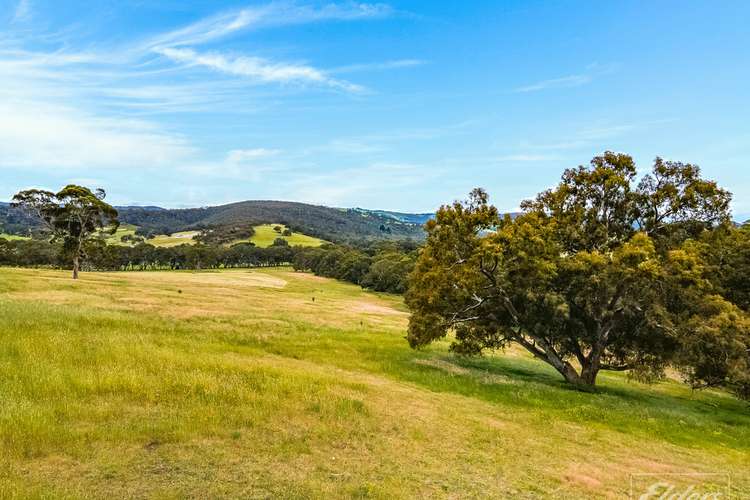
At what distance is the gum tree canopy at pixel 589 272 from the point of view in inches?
1049

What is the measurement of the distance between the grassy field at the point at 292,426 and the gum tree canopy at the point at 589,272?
143 inches

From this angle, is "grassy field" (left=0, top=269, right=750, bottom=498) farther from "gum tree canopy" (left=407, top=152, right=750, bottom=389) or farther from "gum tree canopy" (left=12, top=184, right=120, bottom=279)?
"gum tree canopy" (left=12, top=184, right=120, bottom=279)

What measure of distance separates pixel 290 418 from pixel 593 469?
1027cm

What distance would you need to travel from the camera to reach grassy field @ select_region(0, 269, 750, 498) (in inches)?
443

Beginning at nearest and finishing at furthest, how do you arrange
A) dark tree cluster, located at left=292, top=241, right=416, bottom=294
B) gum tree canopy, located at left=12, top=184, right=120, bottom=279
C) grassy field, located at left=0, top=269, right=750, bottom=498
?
1. grassy field, located at left=0, top=269, right=750, bottom=498
2. gum tree canopy, located at left=12, top=184, right=120, bottom=279
3. dark tree cluster, located at left=292, top=241, right=416, bottom=294

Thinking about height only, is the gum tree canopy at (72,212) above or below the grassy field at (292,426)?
above

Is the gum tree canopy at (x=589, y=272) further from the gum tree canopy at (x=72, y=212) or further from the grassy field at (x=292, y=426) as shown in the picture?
the gum tree canopy at (x=72, y=212)

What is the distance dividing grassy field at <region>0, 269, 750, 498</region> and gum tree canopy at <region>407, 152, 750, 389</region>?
363cm

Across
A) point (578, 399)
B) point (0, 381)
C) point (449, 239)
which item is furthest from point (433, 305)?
point (0, 381)

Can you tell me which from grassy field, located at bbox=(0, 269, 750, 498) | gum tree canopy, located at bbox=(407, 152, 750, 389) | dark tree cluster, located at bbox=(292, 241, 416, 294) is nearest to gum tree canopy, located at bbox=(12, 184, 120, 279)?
grassy field, located at bbox=(0, 269, 750, 498)

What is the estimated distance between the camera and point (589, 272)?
27.9m

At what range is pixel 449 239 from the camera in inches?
1211

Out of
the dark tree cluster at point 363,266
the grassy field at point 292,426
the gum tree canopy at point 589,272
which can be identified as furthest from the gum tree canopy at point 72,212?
the dark tree cluster at point 363,266

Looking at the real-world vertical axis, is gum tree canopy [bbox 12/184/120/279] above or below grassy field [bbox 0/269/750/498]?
above
